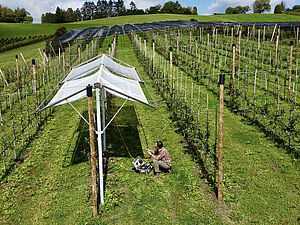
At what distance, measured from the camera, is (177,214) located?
5.48m

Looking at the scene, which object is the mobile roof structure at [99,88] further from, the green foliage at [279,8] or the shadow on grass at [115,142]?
the green foliage at [279,8]

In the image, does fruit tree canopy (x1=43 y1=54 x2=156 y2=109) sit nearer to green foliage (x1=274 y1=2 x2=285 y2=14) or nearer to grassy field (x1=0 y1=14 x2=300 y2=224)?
grassy field (x1=0 y1=14 x2=300 y2=224)

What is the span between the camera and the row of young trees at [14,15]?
63969 millimetres

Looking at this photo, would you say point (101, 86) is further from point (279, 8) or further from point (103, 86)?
point (279, 8)

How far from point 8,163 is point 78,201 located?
295cm

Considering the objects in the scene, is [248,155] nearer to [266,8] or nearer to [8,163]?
[8,163]

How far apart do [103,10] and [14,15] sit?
165 feet

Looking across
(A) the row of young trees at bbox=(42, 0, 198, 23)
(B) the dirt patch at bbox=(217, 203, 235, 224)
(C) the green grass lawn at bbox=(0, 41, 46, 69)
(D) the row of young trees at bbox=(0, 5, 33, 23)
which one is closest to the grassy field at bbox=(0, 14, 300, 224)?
(B) the dirt patch at bbox=(217, 203, 235, 224)

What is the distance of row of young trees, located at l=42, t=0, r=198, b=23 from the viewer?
7956 cm

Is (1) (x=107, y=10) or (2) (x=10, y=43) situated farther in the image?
(1) (x=107, y=10)

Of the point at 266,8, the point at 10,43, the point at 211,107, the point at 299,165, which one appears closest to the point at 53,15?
the point at 10,43

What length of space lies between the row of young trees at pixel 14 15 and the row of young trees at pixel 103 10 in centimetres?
756

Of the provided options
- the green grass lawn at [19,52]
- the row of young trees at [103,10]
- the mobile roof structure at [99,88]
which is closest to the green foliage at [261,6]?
the row of young trees at [103,10]

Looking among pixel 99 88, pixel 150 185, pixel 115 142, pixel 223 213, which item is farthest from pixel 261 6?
pixel 223 213
